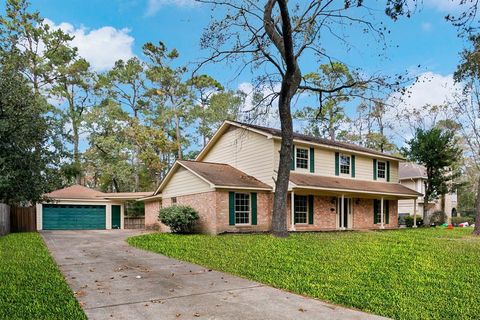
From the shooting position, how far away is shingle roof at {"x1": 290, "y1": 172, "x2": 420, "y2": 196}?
18.3m

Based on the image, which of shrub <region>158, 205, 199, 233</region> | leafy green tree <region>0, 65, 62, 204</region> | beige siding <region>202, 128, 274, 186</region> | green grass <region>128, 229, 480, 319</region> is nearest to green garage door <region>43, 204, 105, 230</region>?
leafy green tree <region>0, 65, 62, 204</region>

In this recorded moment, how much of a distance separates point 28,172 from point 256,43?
1312 centimetres

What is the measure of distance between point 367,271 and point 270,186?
441 inches

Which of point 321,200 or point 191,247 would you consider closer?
point 191,247

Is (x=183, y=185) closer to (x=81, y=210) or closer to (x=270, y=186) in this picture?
(x=270, y=186)

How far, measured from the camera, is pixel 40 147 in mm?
20641

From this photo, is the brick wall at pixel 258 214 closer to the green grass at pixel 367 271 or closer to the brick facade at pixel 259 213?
the brick facade at pixel 259 213

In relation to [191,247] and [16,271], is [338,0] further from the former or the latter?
[16,271]

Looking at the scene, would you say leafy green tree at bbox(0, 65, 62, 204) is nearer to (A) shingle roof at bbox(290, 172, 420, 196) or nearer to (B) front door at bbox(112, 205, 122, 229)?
(B) front door at bbox(112, 205, 122, 229)

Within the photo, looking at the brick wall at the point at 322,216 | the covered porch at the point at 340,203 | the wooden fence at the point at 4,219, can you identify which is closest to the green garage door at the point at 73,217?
the wooden fence at the point at 4,219

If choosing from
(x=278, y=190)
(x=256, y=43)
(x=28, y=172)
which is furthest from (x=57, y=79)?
(x=278, y=190)

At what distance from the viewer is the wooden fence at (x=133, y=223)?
91.7 ft

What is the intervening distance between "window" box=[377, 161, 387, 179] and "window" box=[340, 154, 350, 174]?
9.69 feet

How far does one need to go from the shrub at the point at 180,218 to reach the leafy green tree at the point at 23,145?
7.23 metres
